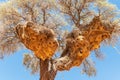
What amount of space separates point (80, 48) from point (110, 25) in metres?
2.08

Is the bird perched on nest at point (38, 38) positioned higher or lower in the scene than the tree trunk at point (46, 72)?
higher

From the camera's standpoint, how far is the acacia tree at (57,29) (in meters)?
15.3

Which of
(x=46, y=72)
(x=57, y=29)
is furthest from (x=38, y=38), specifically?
(x=57, y=29)

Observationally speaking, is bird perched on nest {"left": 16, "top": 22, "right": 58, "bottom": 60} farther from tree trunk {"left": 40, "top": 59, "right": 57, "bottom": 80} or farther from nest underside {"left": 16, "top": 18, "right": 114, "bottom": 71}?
tree trunk {"left": 40, "top": 59, "right": 57, "bottom": 80}

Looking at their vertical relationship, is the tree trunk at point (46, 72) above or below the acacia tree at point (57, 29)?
below

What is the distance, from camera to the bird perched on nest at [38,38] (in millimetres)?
15062

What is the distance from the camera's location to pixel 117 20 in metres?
16.7

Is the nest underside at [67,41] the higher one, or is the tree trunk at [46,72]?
the nest underside at [67,41]

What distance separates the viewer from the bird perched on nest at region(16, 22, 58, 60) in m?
15.1

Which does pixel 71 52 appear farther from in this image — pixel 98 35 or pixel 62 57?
pixel 98 35

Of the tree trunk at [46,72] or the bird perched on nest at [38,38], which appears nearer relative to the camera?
the bird perched on nest at [38,38]

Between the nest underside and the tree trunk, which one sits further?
the tree trunk

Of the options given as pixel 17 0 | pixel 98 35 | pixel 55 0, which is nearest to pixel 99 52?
pixel 98 35

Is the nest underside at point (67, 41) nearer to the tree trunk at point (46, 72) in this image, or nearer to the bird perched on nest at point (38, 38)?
the bird perched on nest at point (38, 38)
